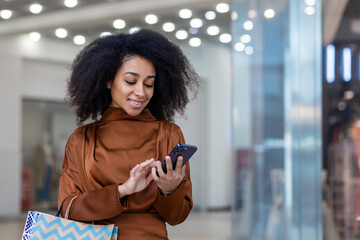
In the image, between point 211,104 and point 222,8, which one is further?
point 211,104

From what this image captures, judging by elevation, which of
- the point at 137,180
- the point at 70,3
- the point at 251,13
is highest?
the point at 70,3

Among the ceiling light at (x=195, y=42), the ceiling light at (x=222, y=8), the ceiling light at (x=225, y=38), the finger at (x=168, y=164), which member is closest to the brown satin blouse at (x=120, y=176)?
the finger at (x=168, y=164)

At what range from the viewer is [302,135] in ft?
15.4

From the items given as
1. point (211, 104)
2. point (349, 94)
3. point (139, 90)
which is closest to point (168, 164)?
point (139, 90)

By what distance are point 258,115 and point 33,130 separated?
8291 mm

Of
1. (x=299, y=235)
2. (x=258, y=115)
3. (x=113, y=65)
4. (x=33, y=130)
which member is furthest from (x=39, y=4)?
(x=113, y=65)

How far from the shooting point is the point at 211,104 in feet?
47.2

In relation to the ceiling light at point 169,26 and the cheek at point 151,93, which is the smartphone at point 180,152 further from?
the ceiling light at point 169,26

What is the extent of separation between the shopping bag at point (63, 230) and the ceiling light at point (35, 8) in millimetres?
7753

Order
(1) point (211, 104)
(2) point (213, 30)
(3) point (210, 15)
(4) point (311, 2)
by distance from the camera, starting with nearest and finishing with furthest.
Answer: (4) point (311, 2) → (3) point (210, 15) → (2) point (213, 30) → (1) point (211, 104)

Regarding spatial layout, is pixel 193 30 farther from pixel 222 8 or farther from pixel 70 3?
pixel 70 3

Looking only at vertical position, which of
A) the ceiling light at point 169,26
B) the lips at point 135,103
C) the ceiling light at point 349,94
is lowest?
the lips at point 135,103

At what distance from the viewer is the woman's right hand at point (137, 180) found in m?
1.55

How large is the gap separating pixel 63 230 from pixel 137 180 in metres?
0.25
